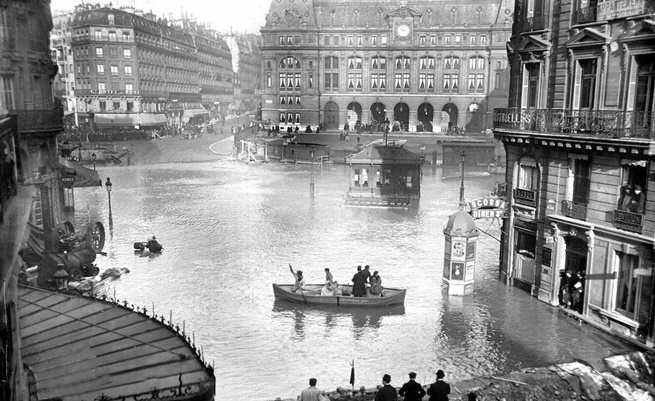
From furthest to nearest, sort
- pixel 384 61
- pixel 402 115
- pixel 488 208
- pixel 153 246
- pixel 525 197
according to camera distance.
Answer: pixel 402 115
pixel 384 61
pixel 153 246
pixel 488 208
pixel 525 197

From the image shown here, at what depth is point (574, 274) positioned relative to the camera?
24.6 m

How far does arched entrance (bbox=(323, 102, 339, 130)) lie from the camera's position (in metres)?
101

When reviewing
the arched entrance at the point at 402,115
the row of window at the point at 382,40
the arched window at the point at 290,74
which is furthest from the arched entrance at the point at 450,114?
the arched window at the point at 290,74

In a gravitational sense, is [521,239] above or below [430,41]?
below

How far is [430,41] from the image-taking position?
96.0 meters

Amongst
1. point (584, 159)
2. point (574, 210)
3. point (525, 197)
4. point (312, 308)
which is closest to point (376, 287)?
point (312, 308)

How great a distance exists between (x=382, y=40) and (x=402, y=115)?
14344 mm

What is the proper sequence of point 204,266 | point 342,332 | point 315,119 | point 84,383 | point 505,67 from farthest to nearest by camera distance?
point 315,119
point 505,67
point 204,266
point 342,332
point 84,383

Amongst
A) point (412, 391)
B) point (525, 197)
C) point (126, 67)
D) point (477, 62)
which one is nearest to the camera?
point (412, 391)

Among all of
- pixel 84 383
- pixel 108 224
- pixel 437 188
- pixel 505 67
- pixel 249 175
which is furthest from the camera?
pixel 505 67

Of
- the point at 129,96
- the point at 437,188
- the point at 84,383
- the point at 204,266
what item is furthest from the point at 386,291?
the point at 129,96

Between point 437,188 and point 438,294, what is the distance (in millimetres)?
32151

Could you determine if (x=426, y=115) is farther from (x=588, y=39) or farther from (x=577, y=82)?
(x=588, y=39)

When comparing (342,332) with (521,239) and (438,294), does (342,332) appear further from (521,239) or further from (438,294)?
(521,239)
